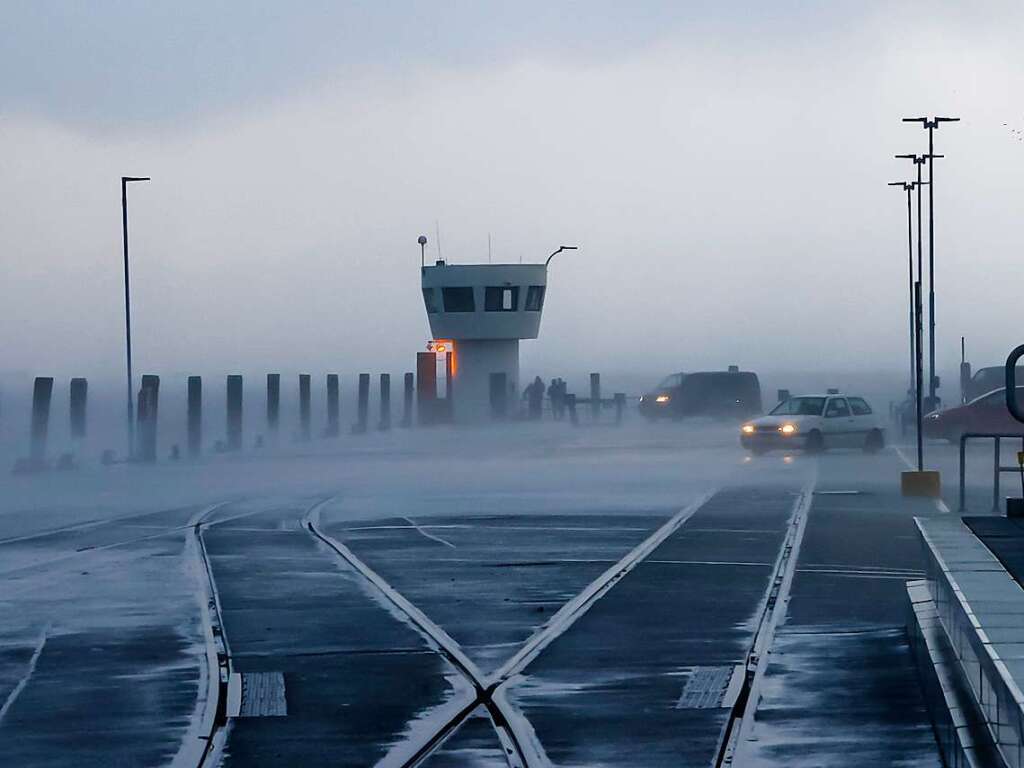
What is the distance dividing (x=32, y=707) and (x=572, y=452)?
116 feet

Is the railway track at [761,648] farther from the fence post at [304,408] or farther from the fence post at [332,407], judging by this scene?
the fence post at [332,407]

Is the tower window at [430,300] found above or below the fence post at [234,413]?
above

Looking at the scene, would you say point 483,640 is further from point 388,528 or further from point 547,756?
point 388,528

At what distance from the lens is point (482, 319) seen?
2714 inches

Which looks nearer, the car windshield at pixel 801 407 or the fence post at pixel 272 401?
the car windshield at pixel 801 407

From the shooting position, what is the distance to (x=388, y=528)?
23.1 m

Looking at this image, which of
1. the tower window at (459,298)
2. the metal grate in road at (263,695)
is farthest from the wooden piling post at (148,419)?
the metal grate in road at (263,695)

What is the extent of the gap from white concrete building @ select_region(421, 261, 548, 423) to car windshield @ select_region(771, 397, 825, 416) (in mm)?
24389

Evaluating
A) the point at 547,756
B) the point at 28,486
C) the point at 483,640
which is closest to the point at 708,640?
the point at 483,640

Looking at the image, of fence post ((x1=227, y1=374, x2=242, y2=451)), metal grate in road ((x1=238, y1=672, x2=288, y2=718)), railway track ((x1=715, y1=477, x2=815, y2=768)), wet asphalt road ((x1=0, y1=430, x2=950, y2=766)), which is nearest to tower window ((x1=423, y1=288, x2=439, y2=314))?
fence post ((x1=227, y1=374, x2=242, y2=451))

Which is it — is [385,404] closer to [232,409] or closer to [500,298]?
[500,298]

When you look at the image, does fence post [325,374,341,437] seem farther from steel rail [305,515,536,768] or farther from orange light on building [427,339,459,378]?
steel rail [305,515,536,768]

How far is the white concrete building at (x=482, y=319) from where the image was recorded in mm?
68688

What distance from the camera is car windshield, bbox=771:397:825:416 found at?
147 feet
